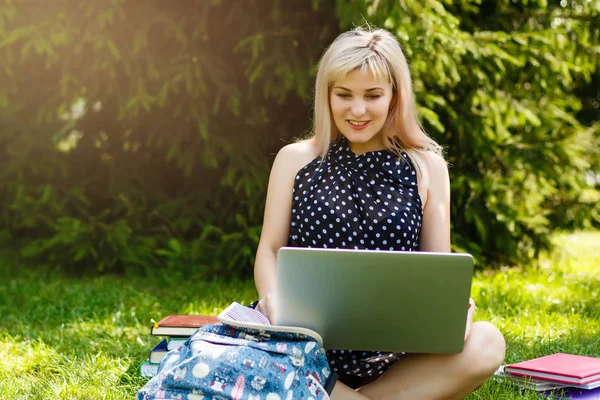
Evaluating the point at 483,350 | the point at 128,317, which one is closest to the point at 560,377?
the point at 483,350

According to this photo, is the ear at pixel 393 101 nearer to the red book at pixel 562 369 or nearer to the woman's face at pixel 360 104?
the woman's face at pixel 360 104

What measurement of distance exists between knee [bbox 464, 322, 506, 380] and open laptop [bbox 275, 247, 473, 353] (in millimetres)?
134

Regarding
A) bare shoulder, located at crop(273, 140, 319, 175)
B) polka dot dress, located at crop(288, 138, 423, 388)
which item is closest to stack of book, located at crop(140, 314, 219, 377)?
polka dot dress, located at crop(288, 138, 423, 388)

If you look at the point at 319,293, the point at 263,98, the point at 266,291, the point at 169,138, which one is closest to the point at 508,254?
the point at 263,98

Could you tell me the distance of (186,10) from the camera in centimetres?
453

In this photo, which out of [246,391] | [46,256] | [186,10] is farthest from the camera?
[46,256]

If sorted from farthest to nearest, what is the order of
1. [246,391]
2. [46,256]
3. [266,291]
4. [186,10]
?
[46,256], [186,10], [266,291], [246,391]

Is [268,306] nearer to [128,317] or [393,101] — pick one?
[393,101]

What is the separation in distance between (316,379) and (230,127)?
2.85 meters

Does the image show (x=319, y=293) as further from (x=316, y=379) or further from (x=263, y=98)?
(x=263, y=98)

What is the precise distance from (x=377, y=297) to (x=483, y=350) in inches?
16.9

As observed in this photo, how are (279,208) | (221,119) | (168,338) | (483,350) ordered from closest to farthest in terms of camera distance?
(483,350) < (279,208) < (168,338) < (221,119)

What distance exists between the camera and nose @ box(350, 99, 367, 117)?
2.33 meters

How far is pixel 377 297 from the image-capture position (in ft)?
6.19
